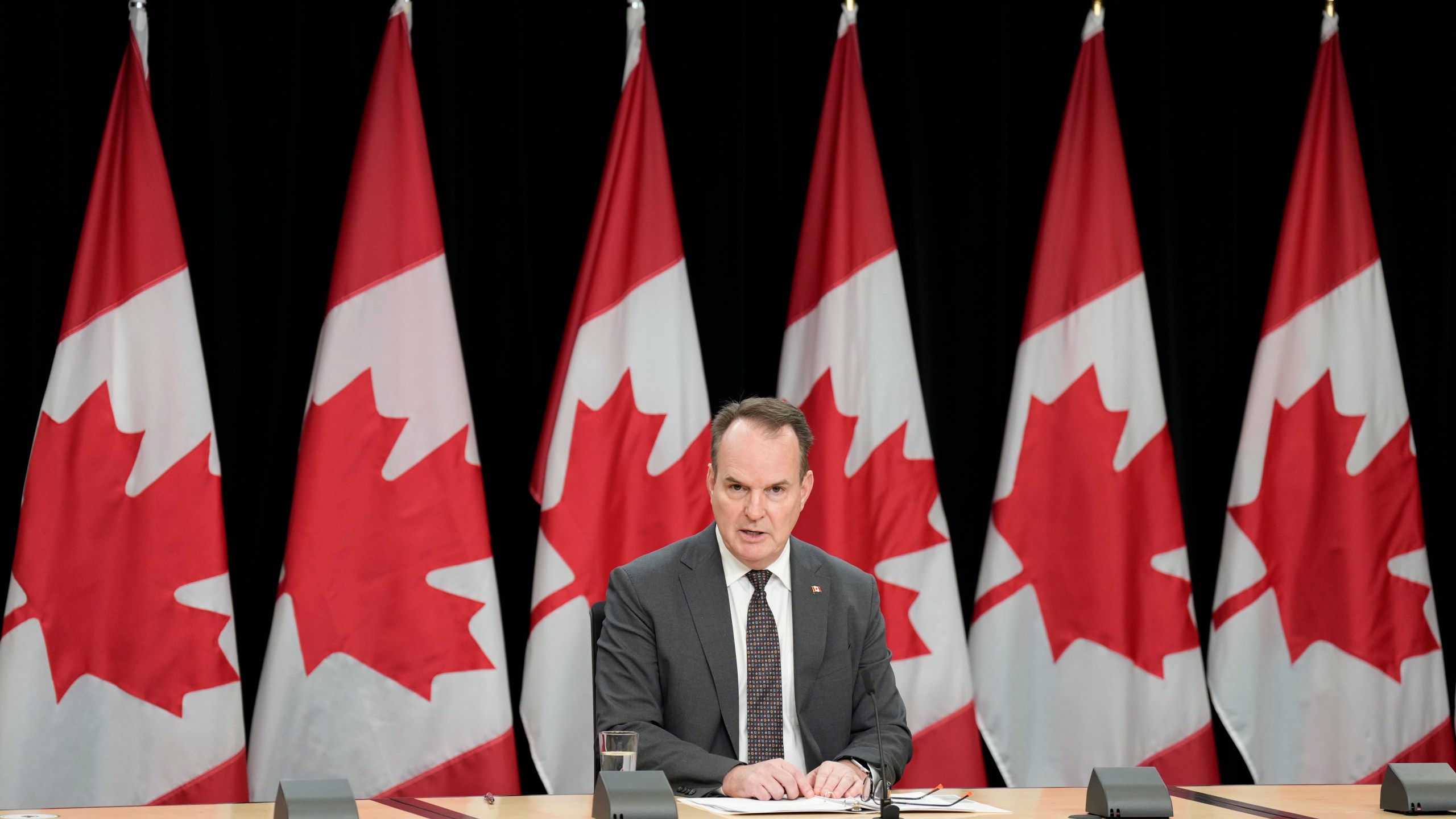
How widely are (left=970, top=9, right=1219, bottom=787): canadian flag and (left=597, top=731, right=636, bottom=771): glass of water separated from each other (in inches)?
96.9

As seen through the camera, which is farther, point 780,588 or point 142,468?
point 142,468

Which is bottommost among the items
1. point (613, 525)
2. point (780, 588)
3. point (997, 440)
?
point (780, 588)

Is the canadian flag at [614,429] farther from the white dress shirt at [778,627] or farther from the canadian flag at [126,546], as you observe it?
the white dress shirt at [778,627]

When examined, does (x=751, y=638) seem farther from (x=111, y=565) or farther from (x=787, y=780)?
(x=111, y=565)

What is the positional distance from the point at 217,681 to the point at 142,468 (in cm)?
65

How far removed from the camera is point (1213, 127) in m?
5.11

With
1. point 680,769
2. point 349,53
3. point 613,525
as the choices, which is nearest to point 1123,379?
point 613,525

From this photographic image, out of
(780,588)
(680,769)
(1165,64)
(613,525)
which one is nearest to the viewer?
(680,769)

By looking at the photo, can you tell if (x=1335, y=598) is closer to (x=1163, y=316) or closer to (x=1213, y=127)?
(x=1163, y=316)

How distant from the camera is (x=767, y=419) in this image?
306cm

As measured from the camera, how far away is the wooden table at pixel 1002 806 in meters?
2.35

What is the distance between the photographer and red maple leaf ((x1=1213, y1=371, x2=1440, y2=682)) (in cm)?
459

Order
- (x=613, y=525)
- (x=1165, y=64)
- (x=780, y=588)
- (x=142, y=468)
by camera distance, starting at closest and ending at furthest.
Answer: (x=780, y=588), (x=142, y=468), (x=613, y=525), (x=1165, y=64)

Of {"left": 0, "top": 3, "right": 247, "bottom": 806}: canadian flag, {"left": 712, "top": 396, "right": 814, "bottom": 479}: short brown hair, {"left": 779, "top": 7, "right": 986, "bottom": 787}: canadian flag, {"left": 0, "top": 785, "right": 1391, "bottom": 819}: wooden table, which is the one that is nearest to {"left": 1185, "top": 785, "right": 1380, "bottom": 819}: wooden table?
{"left": 0, "top": 785, "right": 1391, "bottom": 819}: wooden table
